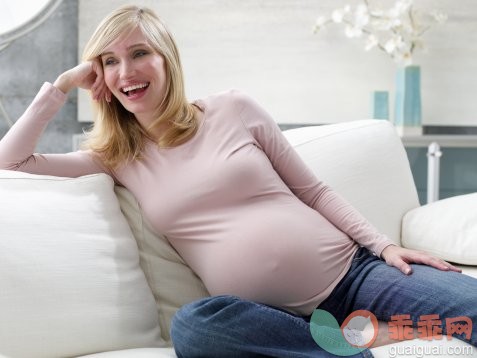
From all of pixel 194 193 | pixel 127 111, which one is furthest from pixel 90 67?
pixel 194 193

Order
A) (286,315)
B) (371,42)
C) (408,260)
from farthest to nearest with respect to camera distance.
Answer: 1. (371,42)
2. (408,260)
3. (286,315)

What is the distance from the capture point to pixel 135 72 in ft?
6.23

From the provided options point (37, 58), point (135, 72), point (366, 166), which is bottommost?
point (366, 166)

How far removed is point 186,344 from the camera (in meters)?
1.51

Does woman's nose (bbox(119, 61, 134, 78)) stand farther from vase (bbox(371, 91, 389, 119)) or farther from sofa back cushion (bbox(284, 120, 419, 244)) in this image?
vase (bbox(371, 91, 389, 119))

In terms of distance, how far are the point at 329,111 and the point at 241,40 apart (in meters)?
0.55

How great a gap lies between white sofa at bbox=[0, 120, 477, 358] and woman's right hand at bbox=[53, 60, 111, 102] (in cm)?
25

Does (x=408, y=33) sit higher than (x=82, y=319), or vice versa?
(x=408, y=33)

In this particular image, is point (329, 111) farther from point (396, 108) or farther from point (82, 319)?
point (82, 319)

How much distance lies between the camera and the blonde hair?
1907 mm

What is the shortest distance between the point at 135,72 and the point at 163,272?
0.49 meters

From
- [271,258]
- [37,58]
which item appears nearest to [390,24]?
A: [37,58]

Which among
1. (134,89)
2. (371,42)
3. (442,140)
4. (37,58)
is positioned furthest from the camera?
(37,58)

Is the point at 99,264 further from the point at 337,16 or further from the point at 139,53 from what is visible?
the point at 337,16
